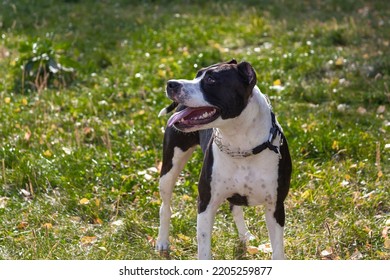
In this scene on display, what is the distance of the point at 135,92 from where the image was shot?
7.95m

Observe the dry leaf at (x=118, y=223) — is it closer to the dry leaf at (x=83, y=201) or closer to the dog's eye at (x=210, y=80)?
the dry leaf at (x=83, y=201)

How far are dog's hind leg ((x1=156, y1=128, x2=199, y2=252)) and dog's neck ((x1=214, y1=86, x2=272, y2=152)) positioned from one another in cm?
72

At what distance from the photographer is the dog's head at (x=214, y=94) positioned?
13.7ft

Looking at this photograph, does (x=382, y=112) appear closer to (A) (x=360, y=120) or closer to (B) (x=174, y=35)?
(A) (x=360, y=120)

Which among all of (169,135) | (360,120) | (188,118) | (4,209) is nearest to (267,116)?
(188,118)

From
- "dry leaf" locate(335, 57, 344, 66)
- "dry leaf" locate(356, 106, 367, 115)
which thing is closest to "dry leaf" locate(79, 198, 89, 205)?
"dry leaf" locate(356, 106, 367, 115)

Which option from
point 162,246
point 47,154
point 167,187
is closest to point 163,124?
point 47,154

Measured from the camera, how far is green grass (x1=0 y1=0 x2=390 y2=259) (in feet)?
17.3

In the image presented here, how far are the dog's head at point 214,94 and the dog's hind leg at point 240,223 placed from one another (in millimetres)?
1139

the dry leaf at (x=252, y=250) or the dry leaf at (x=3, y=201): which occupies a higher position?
the dry leaf at (x=252, y=250)

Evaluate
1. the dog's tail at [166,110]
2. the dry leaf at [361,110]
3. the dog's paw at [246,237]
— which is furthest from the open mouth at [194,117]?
the dry leaf at [361,110]

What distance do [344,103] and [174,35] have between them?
10.2 feet

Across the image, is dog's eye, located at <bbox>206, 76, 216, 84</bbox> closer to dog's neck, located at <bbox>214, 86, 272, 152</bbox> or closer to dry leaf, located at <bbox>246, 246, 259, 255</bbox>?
dog's neck, located at <bbox>214, 86, 272, 152</bbox>

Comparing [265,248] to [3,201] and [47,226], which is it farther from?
[3,201]
